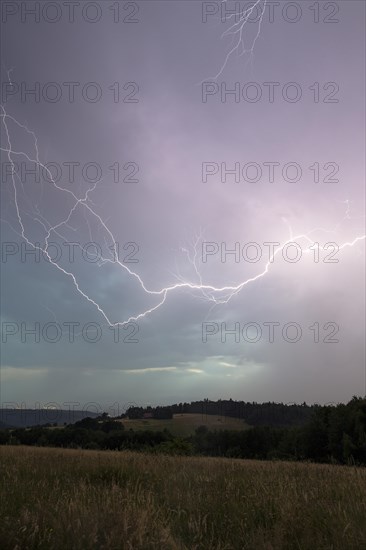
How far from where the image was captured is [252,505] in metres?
4.98

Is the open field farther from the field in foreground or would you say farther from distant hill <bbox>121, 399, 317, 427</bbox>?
the field in foreground

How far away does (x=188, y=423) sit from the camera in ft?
230

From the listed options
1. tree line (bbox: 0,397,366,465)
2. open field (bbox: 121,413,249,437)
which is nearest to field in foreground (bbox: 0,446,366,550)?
tree line (bbox: 0,397,366,465)

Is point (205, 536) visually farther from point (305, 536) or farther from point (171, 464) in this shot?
point (171, 464)

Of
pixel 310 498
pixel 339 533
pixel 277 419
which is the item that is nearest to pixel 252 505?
pixel 310 498

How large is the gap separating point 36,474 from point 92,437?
48754mm

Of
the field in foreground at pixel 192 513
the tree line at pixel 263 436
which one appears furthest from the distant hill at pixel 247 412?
the field in foreground at pixel 192 513

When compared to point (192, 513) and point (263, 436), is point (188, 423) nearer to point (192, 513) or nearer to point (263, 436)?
point (263, 436)

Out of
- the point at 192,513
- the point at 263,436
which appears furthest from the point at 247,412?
the point at 192,513

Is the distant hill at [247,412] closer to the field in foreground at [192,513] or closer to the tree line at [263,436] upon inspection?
the tree line at [263,436]

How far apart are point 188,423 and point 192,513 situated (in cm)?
6832

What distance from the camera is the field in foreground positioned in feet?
12.2

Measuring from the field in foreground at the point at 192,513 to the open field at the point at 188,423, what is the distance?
57.1 m

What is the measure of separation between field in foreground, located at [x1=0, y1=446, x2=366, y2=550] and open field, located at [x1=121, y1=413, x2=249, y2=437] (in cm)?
5715
